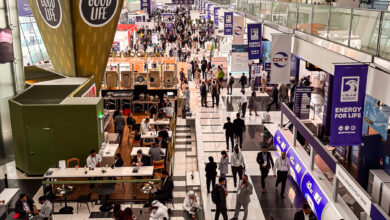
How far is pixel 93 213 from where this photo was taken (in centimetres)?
981

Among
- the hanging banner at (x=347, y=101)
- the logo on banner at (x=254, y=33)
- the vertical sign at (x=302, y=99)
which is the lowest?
the vertical sign at (x=302, y=99)

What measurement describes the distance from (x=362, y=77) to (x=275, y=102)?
11.8 meters

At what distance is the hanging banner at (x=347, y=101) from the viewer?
22.8 feet

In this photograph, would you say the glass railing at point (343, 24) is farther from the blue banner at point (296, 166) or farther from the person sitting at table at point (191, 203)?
the person sitting at table at point (191, 203)

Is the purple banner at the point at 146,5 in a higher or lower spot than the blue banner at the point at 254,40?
higher

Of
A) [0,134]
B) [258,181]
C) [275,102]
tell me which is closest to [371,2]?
[275,102]

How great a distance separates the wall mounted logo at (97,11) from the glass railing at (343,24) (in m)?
6.11

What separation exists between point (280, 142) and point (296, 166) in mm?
1705

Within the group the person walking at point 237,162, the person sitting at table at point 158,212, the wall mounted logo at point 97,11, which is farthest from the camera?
the wall mounted logo at point 97,11

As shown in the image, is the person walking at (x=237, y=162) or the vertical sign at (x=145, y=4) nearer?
the person walking at (x=237, y=162)

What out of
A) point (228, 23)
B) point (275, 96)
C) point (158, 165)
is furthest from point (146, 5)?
point (158, 165)

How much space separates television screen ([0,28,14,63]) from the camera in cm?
1232

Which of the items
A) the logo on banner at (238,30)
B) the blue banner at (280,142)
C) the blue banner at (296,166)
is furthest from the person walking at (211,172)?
the logo on banner at (238,30)

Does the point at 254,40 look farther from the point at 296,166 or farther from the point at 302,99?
the point at 296,166
